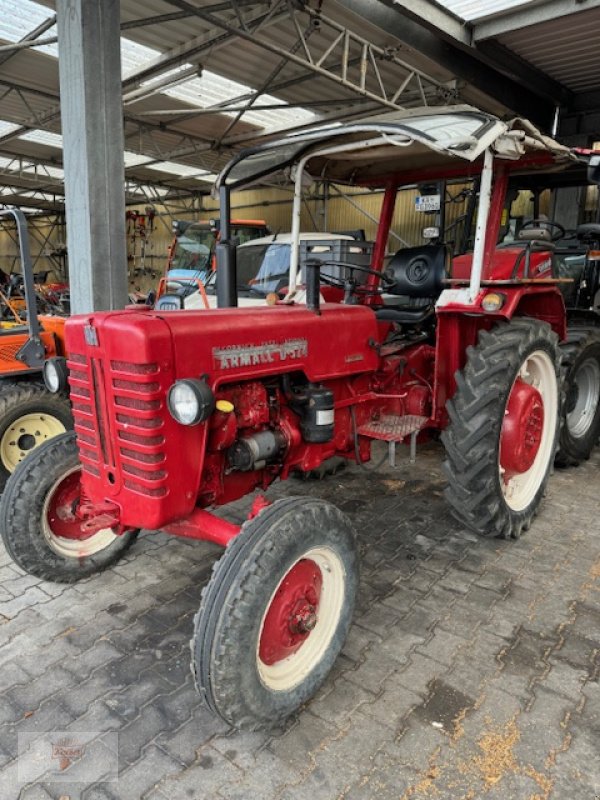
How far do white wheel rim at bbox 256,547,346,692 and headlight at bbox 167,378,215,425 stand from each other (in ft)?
1.89

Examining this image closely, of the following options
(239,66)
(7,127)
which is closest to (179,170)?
(7,127)

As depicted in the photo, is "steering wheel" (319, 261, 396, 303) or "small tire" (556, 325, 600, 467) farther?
"small tire" (556, 325, 600, 467)

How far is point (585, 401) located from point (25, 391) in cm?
407

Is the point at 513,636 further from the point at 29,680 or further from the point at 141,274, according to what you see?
the point at 141,274

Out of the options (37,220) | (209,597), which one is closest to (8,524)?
(209,597)

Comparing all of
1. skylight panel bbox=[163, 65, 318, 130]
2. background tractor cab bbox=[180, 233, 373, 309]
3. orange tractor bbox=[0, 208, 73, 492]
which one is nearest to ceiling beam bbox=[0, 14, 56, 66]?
skylight panel bbox=[163, 65, 318, 130]

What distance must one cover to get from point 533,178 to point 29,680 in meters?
4.33

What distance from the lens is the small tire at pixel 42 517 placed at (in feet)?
7.90

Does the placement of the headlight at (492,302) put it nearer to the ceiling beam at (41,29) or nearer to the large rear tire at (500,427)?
the large rear tire at (500,427)

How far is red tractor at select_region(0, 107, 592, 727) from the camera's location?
1857mm

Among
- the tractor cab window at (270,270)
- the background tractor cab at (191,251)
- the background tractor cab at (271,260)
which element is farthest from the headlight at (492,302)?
the background tractor cab at (191,251)

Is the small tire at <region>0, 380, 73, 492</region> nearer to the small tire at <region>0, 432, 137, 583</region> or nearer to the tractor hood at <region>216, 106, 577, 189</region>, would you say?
the small tire at <region>0, 432, 137, 583</region>

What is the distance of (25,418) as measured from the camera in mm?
3859

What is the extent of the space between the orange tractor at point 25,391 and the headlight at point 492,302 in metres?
2.77
